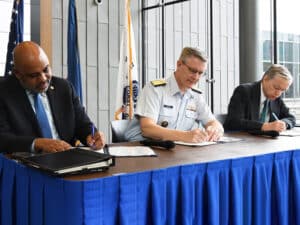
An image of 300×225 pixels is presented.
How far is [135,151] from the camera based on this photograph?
1.88 metres

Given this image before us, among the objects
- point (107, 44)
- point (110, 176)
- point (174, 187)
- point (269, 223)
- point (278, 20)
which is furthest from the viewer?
point (107, 44)

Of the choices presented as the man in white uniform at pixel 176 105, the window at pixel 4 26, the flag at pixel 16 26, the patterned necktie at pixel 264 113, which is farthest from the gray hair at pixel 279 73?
the window at pixel 4 26

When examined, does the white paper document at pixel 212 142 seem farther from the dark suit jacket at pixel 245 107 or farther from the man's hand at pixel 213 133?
the dark suit jacket at pixel 245 107

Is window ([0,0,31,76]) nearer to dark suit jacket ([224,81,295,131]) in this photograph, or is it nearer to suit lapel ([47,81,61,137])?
suit lapel ([47,81,61,137])

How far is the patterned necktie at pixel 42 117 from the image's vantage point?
2.15 m

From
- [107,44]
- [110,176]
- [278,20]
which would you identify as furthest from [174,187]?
[107,44]

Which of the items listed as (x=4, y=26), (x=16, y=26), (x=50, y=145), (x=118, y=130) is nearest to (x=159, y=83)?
(x=118, y=130)

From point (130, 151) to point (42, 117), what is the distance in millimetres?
610

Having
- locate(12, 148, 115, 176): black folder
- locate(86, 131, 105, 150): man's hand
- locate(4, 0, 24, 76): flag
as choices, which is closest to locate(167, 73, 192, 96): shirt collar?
locate(86, 131, 105, 150): man's hand

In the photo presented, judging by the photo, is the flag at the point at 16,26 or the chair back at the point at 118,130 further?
the flag at the point at 16,26

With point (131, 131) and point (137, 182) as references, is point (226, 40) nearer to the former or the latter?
point (131, 131)

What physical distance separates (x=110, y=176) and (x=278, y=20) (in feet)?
11.6

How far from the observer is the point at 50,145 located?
5.76 ft

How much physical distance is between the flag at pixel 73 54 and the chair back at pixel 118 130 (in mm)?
1608
